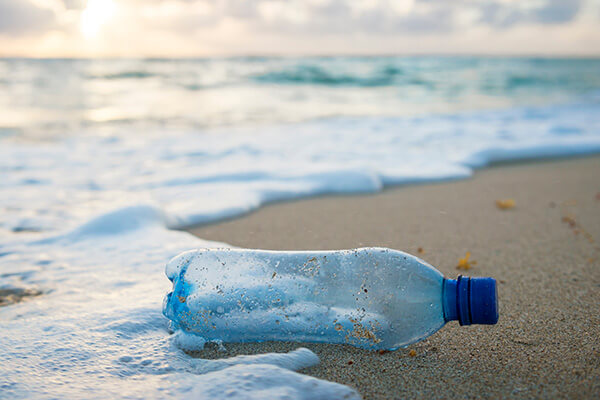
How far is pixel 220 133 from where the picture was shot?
573 centimetres

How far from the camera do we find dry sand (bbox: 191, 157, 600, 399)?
1.18 m

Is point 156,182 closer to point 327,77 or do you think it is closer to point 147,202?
point 147,202

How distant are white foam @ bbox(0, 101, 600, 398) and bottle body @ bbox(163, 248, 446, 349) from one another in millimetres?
122

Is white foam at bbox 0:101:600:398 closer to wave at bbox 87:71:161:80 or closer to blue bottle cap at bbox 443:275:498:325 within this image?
blue bottle cap at bbox 443:275:498:325

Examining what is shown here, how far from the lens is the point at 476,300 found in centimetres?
110

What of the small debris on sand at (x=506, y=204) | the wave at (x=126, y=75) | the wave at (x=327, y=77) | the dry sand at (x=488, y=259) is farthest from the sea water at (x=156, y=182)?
the wave at (x=126, y=75)

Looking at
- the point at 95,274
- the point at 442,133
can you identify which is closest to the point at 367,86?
the point at 442,133

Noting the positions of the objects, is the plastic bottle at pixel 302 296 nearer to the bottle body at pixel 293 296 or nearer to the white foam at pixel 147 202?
the bottle body at pixel 293 296

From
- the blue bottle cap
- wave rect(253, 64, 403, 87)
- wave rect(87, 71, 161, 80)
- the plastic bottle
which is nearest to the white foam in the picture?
the plastic bottle

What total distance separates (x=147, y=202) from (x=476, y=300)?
201cm

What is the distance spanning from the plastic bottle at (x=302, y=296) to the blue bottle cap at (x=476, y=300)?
0.12 meters

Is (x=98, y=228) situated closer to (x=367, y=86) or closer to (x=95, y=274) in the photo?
(x=95, y=274)

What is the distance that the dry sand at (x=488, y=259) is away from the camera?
1.18 meters

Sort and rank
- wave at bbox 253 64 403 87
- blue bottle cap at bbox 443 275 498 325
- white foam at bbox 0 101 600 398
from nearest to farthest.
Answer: blue bottle cap at bbox 443 275 498 325 → white foam at bbox 0 101 600 398 → wave at bbox 253 64 403 87
